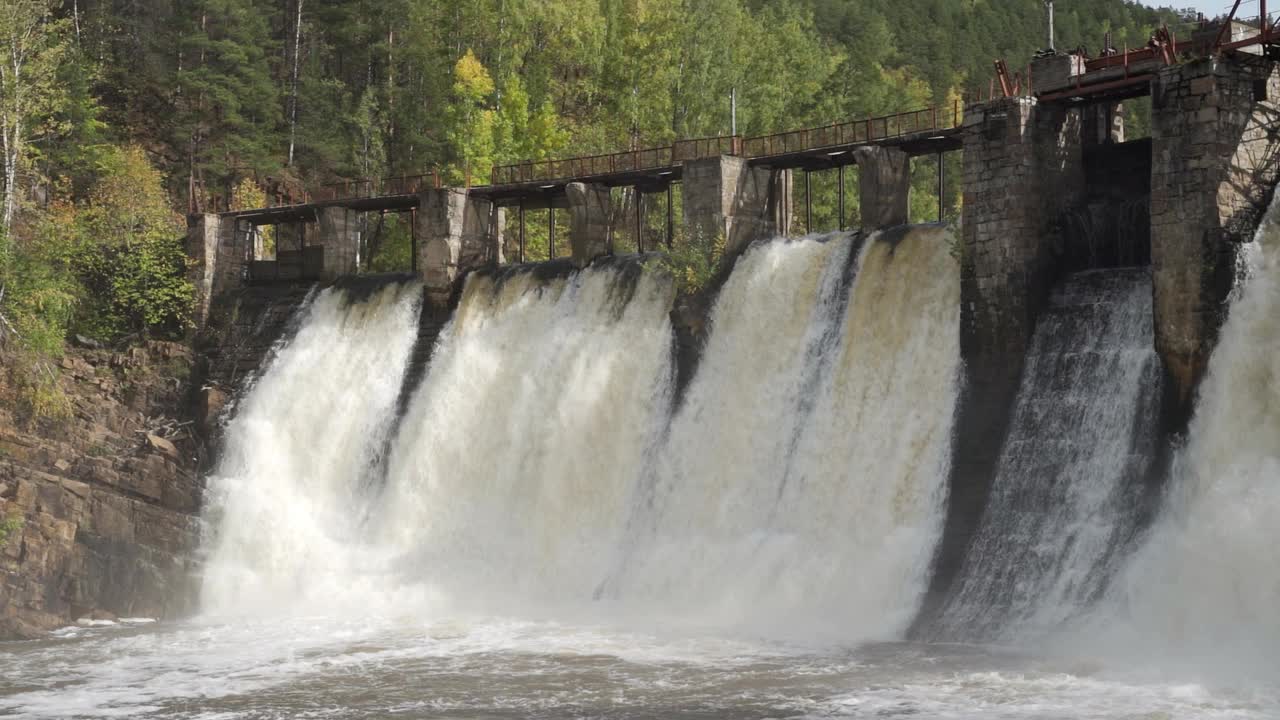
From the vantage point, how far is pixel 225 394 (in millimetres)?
47188

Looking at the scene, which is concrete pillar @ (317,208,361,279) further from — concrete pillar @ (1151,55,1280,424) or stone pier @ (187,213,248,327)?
concrete pillar @ (1151,55,1280,424)

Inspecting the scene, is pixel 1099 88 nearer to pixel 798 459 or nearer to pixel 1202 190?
pixel 1202 190

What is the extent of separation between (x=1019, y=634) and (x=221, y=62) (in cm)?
5603

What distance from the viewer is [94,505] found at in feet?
131

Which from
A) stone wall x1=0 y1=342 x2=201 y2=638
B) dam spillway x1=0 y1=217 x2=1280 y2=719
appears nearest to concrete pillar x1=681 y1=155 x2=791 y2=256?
dam spillway x1=0 y1=217 x2=1280 y2=719

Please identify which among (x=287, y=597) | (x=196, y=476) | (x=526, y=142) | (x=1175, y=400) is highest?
(x=526, y=142)

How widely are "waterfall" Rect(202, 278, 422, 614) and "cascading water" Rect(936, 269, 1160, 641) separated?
18.0m

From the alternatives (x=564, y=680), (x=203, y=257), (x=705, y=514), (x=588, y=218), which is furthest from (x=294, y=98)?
(x=564, y=680)

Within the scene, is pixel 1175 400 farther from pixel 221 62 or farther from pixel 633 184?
pixel 221 62

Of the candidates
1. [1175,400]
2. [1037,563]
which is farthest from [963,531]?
[1175,400]

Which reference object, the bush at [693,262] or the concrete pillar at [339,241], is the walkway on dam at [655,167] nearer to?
the concrete pillar at [339,241]

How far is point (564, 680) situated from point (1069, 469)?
35.3 ft

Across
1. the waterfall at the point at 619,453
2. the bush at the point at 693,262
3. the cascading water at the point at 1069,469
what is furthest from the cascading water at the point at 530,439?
the cascading water at the point at 1069,469

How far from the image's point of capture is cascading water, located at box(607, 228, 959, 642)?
103 feet
